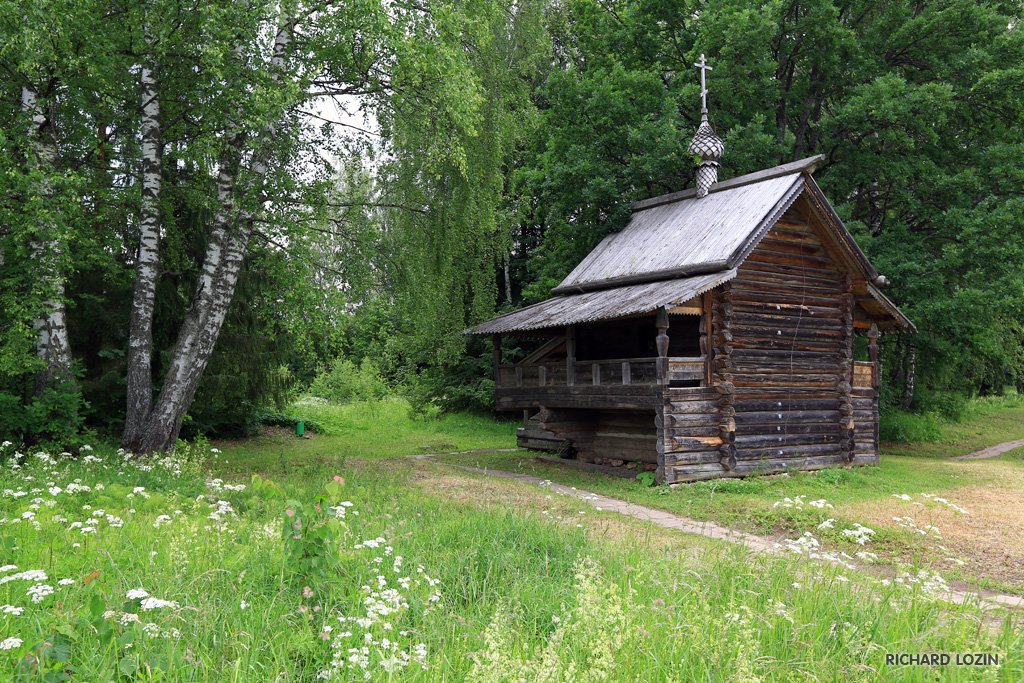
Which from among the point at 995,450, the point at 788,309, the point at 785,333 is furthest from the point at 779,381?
the point at 995,450

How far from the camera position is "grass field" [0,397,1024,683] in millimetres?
3602

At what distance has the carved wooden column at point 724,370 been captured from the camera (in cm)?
1446

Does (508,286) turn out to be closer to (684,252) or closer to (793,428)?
(684,252)

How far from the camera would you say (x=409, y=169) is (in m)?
16.8

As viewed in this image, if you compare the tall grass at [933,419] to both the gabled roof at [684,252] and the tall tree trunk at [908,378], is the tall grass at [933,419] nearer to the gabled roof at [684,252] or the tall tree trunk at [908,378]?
the tall tree trunk at [908,378]

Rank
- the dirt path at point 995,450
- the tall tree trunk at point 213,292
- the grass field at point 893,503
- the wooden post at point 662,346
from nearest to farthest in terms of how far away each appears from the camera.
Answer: the grass field at point 893,503 → the tall tree trunk at point 213,292 → the wooden post at point 662,346 → the dirt path at point 995,450

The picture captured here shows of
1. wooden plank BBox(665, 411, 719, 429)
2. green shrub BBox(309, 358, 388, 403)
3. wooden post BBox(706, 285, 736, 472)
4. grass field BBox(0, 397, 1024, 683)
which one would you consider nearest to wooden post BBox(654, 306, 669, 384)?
A: wooden plank BBox(665, 411, 719, 429)

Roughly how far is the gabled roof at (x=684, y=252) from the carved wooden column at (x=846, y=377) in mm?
603

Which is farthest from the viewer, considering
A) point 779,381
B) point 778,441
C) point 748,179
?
point 748,179

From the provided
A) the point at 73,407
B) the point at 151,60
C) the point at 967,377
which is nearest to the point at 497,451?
the point at 73,407

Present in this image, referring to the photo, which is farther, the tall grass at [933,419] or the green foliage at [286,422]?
the green foliage at [286,422]

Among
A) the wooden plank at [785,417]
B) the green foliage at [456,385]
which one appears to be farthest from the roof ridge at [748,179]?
the green foliage at [456,385]

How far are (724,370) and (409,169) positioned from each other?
8.56m

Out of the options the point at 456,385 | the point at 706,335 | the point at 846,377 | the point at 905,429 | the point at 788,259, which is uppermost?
the point at 788,259
